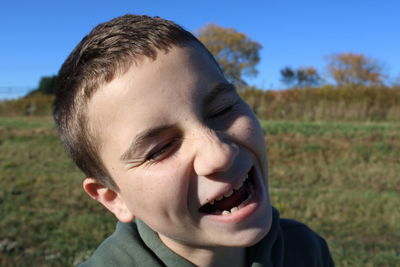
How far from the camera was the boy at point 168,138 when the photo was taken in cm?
113

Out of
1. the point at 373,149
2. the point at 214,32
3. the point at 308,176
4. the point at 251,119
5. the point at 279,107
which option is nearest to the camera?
the point at 251,119

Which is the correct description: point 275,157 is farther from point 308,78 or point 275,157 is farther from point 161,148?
point 308,78

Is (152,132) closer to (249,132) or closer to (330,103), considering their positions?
(249,132)

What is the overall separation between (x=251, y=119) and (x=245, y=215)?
31 cm

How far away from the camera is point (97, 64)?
1.26 meters

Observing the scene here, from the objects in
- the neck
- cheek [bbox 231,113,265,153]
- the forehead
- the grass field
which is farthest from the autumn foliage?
the forehead

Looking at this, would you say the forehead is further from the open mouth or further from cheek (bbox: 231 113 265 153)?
the open mouth

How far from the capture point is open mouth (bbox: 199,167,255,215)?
45.7 inches

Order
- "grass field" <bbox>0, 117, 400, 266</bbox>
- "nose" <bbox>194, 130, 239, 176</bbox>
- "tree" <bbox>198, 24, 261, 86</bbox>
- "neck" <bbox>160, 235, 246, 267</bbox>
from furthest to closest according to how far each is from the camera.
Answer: "tree" <bbox>198, 24, 261, 86</bbox> → "grass field" <bbox>0, 117, 400, 266</bbox> → "neck" <bbox>160, 235, 246, 267</bbox> → "nose" <bbox>194, 130, 239, 176</bbox>

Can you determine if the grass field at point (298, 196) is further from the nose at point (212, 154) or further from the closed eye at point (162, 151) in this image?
the nose at point (212, 154)

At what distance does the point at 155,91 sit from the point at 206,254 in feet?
2.01

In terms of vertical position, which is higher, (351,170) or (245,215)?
(245,215)

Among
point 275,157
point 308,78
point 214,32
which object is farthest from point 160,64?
point 308,78

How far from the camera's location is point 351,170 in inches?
272
